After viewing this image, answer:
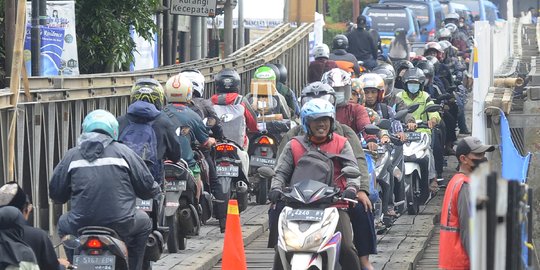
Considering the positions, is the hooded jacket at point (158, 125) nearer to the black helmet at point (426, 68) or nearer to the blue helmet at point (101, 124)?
the blue helmet at point (101, 124)

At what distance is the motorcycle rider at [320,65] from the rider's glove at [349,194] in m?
14.5

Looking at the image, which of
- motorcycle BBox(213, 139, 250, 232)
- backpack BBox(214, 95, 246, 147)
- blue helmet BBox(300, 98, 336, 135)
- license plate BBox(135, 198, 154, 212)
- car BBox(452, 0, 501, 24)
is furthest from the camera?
car BBox(452, 0, 501, 24)

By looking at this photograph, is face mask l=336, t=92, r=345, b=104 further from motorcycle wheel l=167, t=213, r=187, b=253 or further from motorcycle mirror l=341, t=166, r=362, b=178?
motorcycle mirror l=341, t=166, r=362, b=178

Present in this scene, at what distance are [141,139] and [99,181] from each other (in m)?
2.40

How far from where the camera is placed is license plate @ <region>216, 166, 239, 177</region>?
17328 mm

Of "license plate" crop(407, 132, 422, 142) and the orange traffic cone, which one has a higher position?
"license plate" crop(407, 132, 422, 142)

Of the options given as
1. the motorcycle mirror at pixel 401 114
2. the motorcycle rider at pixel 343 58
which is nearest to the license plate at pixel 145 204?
the motorcycle mirror at pixel 401 114

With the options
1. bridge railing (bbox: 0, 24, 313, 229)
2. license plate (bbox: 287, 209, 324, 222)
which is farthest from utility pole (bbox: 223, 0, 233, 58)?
license plate (bbox: 287, 209, 324, 222)

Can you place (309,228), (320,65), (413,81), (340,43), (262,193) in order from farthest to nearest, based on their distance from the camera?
1. (340,43)
2. (320,65)
3. (413,81)
4. (262,193)
5. (309,228)

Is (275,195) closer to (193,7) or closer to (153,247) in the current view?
(153,247)

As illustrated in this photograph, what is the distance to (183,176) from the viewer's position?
15.0 meters

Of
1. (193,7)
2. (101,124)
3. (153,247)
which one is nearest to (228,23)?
(193,7)

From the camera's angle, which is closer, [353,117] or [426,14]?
[353,117]

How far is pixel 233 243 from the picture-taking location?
12.5 m
